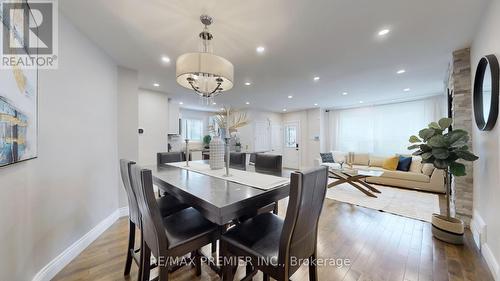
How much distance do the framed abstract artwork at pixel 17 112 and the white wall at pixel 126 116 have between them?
1.43 m

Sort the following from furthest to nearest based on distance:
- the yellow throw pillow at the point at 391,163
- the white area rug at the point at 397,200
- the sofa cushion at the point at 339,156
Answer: the sofa cushion at the point at 339,156 → the yellow throw pillow at the point at 391,163 → the white area rug at the point at 397,200

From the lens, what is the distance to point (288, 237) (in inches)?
38.2

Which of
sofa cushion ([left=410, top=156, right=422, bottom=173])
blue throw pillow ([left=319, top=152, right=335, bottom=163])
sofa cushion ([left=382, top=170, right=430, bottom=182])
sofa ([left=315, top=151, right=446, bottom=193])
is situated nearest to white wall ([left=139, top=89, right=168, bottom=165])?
sofa ([left=315, top=151, right=446, bottom=193])

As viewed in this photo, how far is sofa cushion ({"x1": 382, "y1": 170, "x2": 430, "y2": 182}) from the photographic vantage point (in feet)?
13.6

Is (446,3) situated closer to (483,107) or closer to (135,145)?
(483,107)

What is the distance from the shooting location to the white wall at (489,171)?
1.56 meters

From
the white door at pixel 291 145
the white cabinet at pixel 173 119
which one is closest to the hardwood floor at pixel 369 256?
the white cabinet at pixel 173 119

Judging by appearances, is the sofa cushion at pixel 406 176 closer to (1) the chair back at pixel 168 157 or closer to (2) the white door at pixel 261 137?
(2) the white door at pixel 261 137

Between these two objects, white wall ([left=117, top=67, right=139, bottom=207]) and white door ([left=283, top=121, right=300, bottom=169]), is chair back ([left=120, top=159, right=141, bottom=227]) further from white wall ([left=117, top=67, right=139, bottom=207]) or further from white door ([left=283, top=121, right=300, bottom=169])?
white door ([left=283, top=121, right=300, bottom=169])

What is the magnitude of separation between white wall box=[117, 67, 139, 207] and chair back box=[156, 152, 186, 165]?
63cm

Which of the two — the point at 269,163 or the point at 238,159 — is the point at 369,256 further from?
the point at 238,159

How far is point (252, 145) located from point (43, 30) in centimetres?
570

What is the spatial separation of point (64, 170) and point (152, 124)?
7.84 ft

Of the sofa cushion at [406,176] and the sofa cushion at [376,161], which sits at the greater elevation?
the sofa cushion at [376,161]
